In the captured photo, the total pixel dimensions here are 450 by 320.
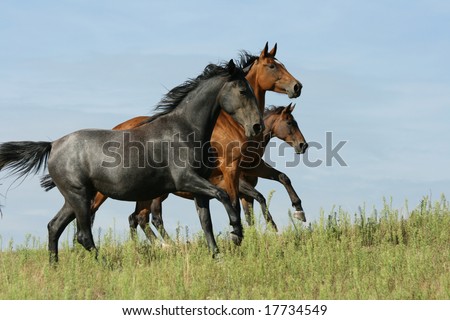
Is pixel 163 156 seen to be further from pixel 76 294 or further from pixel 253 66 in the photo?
pixel 253 66

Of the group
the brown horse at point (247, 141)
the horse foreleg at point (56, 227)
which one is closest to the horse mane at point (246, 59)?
the brown horse at point (247, 141)

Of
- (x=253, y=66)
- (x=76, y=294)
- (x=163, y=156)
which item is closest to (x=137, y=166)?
(x=163, y=156)

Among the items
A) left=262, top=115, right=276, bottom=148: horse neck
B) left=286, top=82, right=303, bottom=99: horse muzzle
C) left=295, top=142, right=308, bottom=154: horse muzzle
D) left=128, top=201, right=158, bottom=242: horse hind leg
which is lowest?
left=128, top=201, right=158, bottom=242: horse hind leg

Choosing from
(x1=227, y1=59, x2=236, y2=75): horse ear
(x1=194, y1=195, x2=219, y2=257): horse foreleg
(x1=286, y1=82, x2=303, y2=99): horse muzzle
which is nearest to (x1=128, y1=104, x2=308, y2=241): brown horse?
(x1=286, y1=82, x2=303, y2=99): horse muzzle

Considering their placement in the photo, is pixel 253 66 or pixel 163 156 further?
pixel 253 66

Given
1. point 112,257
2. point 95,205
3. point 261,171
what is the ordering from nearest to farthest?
point 112,257 < point 95,205 < point 261,171

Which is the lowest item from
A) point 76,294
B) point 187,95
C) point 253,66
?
point 76,294

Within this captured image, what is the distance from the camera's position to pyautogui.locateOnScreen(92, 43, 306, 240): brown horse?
38.4ft

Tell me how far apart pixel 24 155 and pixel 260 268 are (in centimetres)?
407

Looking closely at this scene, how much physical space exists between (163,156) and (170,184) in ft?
1.27

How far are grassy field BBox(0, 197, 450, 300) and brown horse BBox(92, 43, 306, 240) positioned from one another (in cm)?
110

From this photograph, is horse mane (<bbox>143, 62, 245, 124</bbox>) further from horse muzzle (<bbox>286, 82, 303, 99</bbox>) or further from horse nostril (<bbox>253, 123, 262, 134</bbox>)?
horse muzzle (<bbox>286, 82, 303, 99</bbox>)

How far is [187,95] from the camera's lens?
10359 millimetres

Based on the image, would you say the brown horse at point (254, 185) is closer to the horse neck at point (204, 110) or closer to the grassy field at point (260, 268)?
the grassy field at point (260, 268)
